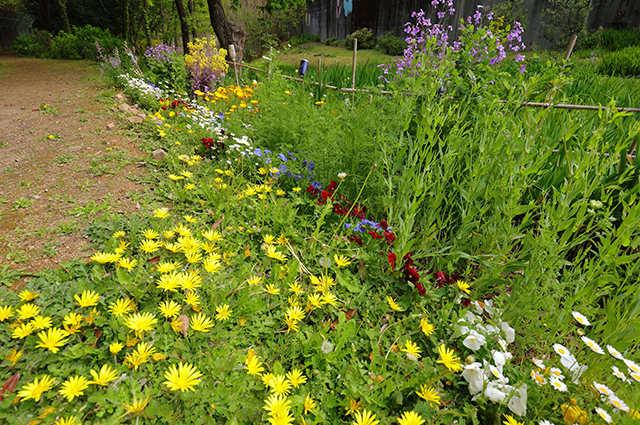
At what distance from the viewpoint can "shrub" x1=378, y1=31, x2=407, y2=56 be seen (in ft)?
41.6

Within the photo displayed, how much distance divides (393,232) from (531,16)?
13157 millimetres

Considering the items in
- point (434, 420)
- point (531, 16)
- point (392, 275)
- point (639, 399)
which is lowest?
point (434, 420)

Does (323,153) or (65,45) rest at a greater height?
(65,45)

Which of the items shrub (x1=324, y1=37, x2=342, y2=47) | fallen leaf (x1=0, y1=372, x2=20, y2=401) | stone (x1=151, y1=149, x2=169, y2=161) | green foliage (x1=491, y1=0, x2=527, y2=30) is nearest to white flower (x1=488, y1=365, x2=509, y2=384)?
fallen leaf (x1=0, y1=372, x2=20, y2=401)

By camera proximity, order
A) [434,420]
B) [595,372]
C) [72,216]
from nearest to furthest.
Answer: [434,420] < [595,372] < [72,216]

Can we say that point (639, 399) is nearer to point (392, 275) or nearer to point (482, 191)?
point (392, 275)

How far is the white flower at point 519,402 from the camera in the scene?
1.08 m

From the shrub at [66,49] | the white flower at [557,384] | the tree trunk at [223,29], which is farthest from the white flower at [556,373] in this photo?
the shrub at [66,49]

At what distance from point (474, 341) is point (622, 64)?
348 inches

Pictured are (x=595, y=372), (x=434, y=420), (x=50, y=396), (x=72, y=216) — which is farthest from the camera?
(x=72, y=216)

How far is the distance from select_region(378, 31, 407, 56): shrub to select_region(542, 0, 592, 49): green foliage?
493 cm

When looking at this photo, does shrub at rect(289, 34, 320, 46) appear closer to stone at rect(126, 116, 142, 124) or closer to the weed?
stone at rect(126, 116, 142, 124)

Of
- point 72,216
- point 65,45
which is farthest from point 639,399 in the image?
point 65,45

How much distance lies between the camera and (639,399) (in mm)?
981
